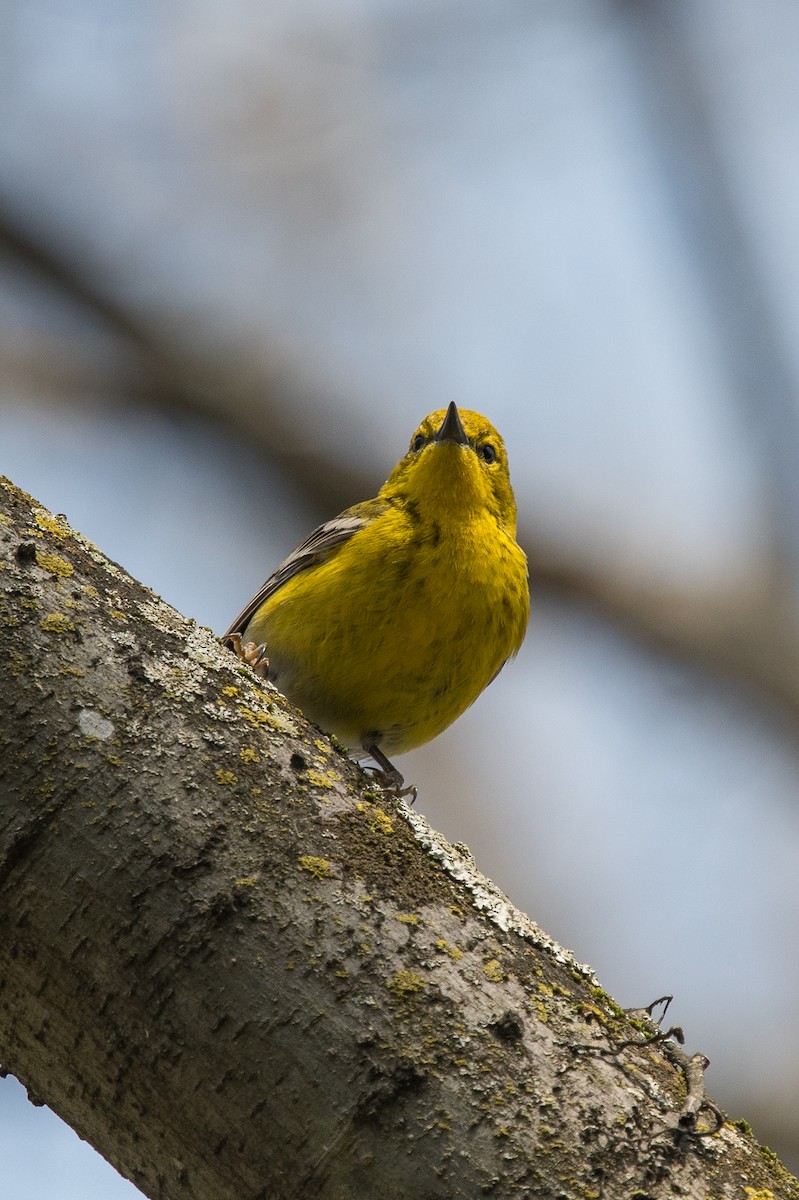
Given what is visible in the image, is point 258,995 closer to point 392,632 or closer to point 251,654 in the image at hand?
point 251,654

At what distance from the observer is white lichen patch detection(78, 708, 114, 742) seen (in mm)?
2375

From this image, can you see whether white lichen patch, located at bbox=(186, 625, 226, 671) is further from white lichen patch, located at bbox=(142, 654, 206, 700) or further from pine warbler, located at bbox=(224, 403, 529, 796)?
pine warbler, located at bbox=(224, 403, 529, 796)

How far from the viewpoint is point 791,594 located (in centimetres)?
809

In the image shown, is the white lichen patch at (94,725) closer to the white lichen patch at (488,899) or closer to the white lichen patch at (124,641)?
the white lichen patch at (124,641)

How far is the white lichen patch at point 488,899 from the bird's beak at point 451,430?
13.7 feet

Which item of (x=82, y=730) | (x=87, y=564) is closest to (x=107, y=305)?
(x=87, y=564)

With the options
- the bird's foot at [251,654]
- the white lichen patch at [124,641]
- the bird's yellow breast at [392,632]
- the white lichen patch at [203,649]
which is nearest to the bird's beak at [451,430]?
the bird's yellow breast at [392,632]

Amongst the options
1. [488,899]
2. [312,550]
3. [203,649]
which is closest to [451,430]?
[312,550]

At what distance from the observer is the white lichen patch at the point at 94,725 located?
2.38 meters

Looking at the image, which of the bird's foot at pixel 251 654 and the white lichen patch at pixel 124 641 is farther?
the bird's foot at pixel 251 654

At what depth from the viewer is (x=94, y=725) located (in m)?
2.39

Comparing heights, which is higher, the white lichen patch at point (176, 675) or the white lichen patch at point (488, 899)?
the white lichen patch at point (488, 899)

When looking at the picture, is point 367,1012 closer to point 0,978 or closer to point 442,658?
point 0,978

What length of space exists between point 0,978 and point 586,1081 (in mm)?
1121
